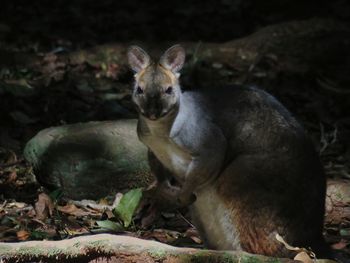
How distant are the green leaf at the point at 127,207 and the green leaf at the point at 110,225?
0.25 feet

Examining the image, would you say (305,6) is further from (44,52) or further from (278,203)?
(278,203)

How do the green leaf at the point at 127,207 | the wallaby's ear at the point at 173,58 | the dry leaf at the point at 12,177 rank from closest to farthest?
the wallaby's ear at the point at 173,58
the green leaf at the point at 127,207
the dry leaf at the point at 12,177

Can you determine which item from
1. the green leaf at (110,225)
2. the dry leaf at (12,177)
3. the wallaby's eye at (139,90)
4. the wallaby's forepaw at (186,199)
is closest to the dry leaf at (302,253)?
the wallaby's forepaw at (186,199)

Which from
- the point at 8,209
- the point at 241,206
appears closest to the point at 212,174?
the point at 241,206

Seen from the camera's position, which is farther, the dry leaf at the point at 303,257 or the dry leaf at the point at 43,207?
the dry leaf at the point at 43,207

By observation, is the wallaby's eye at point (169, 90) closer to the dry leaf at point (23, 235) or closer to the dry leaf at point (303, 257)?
the dry leaf at point (303, 257)

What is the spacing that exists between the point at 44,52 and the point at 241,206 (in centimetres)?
493

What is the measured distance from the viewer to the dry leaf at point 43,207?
4.99m

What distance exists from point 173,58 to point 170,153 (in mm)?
513

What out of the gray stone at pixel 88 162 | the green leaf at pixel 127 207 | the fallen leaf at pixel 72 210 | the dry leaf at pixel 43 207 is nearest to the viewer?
the green leaf at pixel 127 207

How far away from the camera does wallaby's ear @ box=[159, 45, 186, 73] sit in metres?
4.26

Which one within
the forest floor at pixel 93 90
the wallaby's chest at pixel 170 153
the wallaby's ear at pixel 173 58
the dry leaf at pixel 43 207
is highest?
the wallaby's ear at pixel 173 58

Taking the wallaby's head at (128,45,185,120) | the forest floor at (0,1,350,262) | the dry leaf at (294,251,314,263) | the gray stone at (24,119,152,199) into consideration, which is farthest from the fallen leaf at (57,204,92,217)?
the dry leaf at (294,251,314,263)

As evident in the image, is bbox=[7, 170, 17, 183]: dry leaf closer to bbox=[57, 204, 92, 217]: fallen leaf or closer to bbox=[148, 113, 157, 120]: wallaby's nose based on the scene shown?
bbox=[57, 204, 92, 217]: fallen leaf
